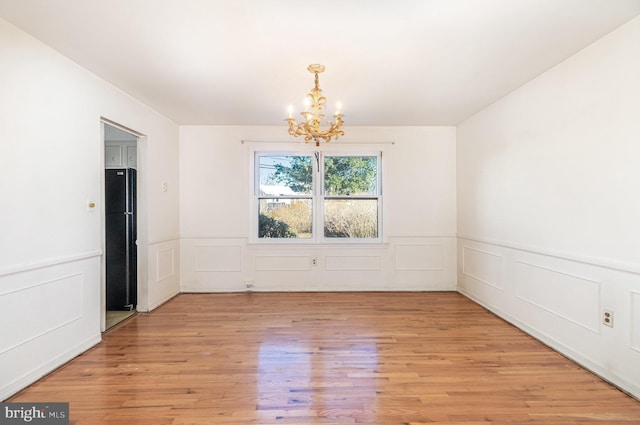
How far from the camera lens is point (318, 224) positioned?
486 cm

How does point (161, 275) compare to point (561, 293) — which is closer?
point (561, 293)

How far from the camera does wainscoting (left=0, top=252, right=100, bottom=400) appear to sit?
7.06 ft

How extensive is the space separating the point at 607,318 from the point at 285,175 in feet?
12.9

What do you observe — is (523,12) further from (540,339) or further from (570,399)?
(540,339)

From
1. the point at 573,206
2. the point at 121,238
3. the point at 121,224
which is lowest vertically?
the point at 121,238

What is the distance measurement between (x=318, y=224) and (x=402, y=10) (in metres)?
3.26

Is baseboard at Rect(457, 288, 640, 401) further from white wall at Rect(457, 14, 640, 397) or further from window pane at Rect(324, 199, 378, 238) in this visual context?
window pane at Rect(324, 199, 378, 238)

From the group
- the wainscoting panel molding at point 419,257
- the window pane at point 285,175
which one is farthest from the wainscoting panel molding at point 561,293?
the window pane at point 285,175

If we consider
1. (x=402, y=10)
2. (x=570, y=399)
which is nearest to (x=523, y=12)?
(x=402, y=10)

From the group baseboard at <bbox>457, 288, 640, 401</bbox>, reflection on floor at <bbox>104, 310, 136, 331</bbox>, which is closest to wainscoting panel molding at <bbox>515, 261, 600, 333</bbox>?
baseboard at <bbox>457, 288, 640, 401</bbox>

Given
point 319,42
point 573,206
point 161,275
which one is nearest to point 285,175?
point 161,275

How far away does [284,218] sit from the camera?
16.1 feet

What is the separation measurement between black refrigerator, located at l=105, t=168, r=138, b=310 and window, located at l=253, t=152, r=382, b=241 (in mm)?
1695

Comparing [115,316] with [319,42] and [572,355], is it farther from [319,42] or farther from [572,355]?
[572,355]
